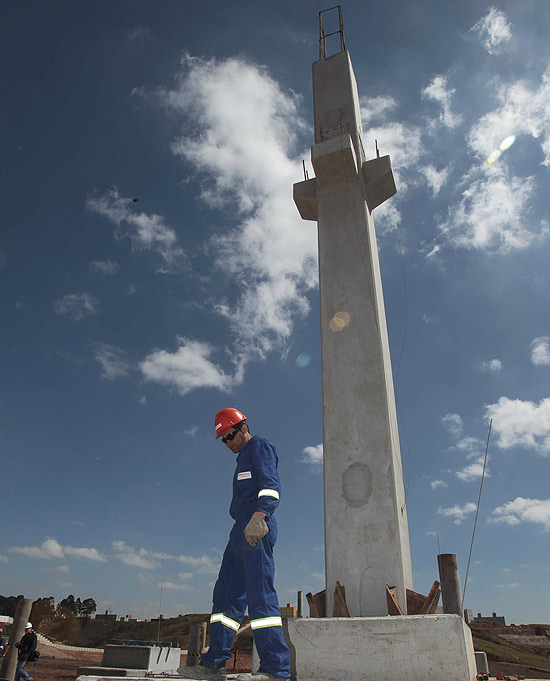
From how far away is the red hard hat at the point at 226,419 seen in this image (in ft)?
14.0

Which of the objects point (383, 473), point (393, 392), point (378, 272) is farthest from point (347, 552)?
point (378, 272)

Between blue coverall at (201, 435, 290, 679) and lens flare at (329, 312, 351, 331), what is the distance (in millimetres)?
1856

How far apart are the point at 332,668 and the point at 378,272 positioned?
4127 mm

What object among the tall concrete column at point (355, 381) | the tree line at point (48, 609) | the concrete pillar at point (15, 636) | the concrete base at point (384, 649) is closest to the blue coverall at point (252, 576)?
the concrete base at point (384, 649)

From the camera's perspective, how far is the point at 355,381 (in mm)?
4992

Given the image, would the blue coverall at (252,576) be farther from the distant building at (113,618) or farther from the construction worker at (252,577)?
the distant building at (113,618)

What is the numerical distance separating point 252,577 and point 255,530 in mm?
338

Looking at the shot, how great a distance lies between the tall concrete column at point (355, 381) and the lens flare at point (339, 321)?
0.01m

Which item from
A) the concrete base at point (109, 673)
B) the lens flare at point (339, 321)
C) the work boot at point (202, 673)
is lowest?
the concrete base at point (109, 673)

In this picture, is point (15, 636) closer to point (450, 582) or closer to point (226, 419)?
point (450, 582)

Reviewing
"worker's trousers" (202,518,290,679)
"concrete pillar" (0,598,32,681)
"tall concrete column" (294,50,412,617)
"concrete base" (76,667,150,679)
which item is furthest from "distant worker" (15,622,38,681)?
"tall concrete column" (294,50,412,617)

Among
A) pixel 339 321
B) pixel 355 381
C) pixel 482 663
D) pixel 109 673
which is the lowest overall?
pixel 109 673

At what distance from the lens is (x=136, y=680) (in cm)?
268

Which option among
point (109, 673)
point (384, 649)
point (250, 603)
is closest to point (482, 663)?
point (109, 673)
